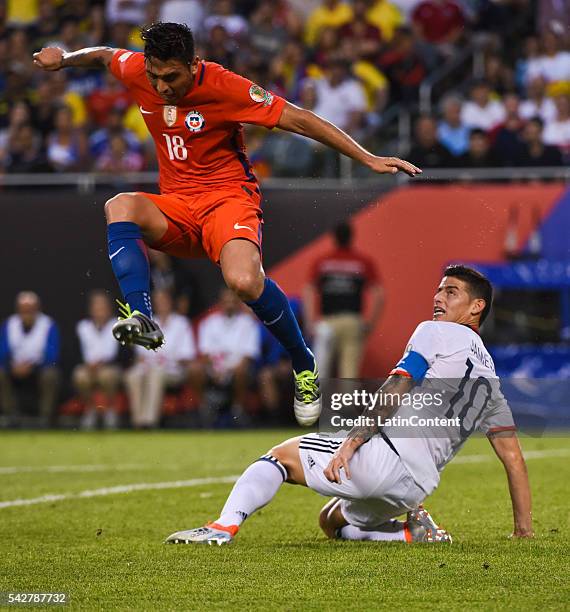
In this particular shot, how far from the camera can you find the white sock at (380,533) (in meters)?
6.38

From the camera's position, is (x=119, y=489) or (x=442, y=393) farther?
(x=119, y=489)

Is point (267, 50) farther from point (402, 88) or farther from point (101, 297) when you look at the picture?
point (101, 297)

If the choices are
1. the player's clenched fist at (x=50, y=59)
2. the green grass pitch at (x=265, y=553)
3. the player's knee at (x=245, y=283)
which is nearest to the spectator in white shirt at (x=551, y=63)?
the green grass pitch at (x=265, y=553)

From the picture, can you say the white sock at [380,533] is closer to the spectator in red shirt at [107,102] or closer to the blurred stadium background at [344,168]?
the blurred stadium background at [344,168]

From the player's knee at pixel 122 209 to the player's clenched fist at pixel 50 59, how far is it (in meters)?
0.91

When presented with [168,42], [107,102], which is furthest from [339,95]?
[168,42]

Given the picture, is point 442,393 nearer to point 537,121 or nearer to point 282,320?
point 282,320

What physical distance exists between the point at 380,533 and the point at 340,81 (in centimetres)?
997

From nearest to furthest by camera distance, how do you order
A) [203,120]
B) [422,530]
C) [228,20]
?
1. [422,530]
2. [203,120]
3. [228,20]

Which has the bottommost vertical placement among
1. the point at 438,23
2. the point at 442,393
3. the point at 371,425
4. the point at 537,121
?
the point at 371,425

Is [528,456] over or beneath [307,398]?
beneath

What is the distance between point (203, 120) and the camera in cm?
681

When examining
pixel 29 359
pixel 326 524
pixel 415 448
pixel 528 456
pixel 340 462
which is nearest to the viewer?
pixel 340 462

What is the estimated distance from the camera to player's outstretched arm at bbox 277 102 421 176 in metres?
6.42
